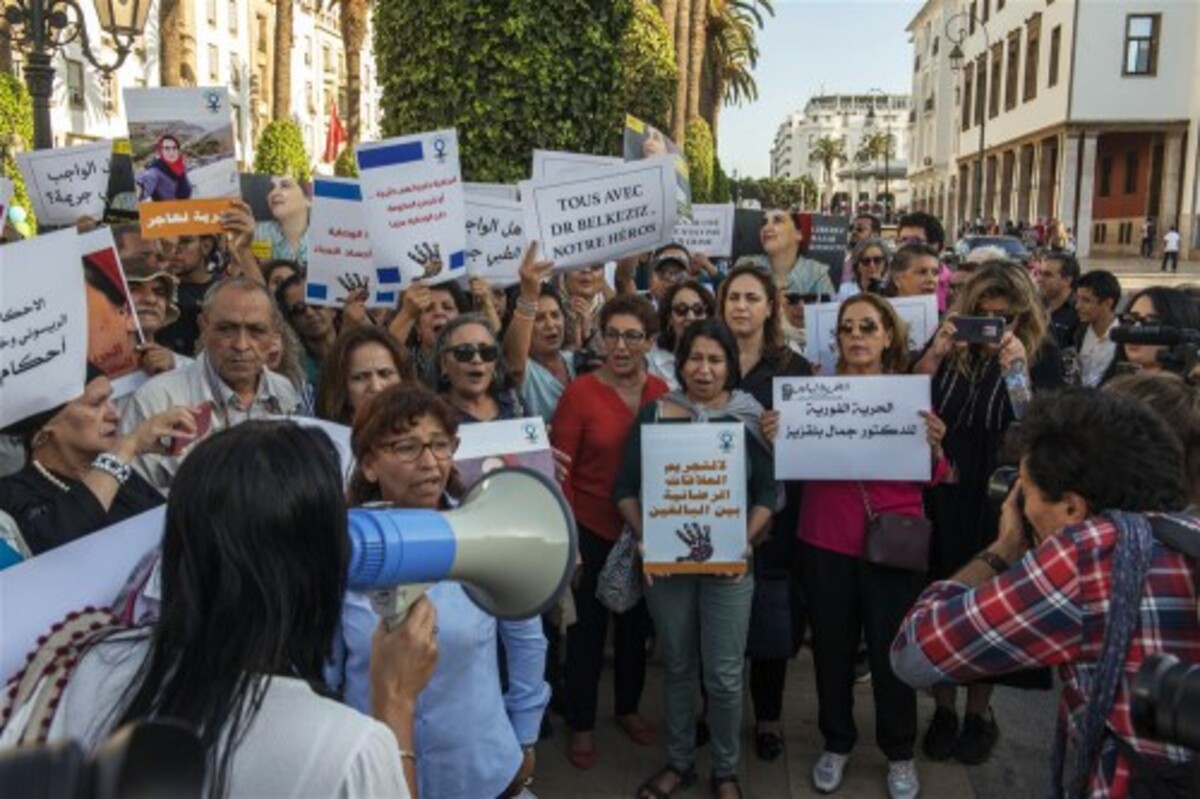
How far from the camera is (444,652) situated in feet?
7.69

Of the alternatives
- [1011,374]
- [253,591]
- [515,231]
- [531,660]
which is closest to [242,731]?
[253,591]

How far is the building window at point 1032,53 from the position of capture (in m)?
43.8

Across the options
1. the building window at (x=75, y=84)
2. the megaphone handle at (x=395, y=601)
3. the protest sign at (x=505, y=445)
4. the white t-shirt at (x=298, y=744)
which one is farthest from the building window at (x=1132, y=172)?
the white t-shirt at (x=298, y=744)

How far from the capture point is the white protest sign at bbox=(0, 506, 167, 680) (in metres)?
1.61

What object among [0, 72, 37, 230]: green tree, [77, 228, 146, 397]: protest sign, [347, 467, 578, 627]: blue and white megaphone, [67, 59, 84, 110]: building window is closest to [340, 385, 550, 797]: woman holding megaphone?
[347, 467, 578, 627]: blue and white megaphone

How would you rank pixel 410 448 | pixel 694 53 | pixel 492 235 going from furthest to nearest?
pixel 694 53 < pixel 492 235 < pixel 410 448

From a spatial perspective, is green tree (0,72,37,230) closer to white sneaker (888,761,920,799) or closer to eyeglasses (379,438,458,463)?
eyeglasses (379,438,458,463)

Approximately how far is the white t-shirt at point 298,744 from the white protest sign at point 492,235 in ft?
13.6

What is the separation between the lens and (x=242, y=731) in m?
1.27

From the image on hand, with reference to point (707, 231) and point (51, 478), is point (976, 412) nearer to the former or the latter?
point (51, 478)

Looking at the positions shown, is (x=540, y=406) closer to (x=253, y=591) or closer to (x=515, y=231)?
(x=515, y=231)

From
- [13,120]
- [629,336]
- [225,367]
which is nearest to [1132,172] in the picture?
[13,120]

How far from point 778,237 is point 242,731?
5772mm

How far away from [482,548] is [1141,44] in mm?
44655
